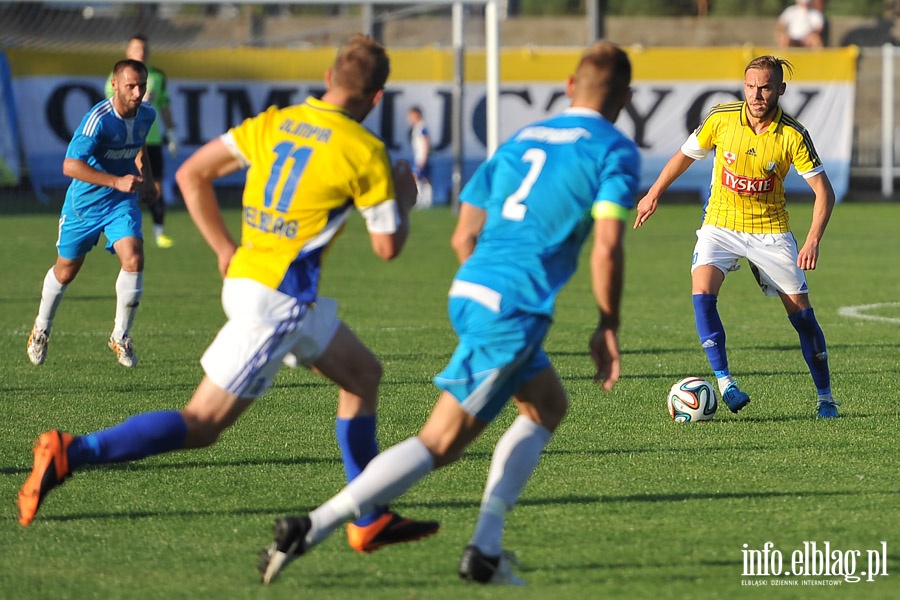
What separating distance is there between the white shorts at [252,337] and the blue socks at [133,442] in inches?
9.3

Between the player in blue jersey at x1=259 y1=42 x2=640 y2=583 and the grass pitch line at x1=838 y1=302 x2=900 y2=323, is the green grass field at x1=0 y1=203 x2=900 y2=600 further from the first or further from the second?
the player in blue jersey at x1=259 y1=42 x2=640 y2=583

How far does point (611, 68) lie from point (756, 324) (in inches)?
295

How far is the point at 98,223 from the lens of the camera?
9.12 m

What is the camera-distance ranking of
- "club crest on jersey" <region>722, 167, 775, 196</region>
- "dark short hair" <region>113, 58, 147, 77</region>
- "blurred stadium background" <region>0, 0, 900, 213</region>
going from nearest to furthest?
"club crest on jersey" <region>722, 167, 775, 196</region> → "dark short hair" <region>113, 58, 147, 77</region> → "blurred stadium background" <region>0, 0, 900, 213</region>

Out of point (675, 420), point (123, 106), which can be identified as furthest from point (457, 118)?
point (675, 420)

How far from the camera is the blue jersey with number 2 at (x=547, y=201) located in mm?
4332

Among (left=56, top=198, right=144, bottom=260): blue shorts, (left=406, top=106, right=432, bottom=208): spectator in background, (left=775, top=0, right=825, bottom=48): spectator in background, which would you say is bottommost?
(left=406, top=106, right=432, bottom=208): spectator in background

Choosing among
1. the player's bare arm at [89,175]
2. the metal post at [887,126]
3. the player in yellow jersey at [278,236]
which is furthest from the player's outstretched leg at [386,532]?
the metal post at [887,126]

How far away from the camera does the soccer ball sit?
24.2 ft

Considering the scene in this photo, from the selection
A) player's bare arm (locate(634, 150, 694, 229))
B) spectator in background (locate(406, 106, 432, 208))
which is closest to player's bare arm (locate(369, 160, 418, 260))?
player's bare arm (locate(634, 150, 694, 229))

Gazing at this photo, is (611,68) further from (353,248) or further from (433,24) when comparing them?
(433,24)

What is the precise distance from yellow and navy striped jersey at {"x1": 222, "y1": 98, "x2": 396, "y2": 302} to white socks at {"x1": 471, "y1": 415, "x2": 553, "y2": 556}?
2.84 feet

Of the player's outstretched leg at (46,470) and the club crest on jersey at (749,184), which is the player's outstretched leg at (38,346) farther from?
the club crest on jersey at (749,184)

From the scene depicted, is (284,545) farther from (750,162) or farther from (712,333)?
(750,162)
